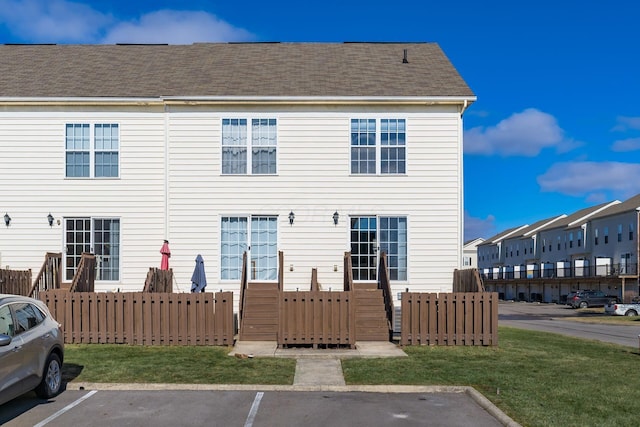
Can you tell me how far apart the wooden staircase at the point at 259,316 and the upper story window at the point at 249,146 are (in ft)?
12.6

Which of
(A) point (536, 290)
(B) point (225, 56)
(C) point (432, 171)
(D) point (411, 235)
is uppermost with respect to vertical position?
(B) point (225, 56)

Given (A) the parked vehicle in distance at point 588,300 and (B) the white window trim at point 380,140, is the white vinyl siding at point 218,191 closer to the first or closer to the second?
(B) the white window trim at point 380,140

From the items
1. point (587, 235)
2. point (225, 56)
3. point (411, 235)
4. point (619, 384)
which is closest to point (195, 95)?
point (225, 56)

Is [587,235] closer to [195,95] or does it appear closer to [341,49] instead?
[341,49]

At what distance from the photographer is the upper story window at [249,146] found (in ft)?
63.6

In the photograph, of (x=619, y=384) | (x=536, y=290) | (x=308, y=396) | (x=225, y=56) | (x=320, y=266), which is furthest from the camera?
(x=536, y=290)

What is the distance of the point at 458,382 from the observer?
10375mm

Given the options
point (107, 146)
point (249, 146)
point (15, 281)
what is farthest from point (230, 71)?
point (15, 281)

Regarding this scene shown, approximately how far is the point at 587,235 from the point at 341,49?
5519cm

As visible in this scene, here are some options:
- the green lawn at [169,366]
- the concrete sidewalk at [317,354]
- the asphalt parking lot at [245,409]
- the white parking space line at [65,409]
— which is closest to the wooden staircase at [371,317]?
the concrete sidewalk at [317,354]

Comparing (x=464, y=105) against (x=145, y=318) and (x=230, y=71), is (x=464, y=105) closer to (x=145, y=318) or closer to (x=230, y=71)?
(x=230, y=71)

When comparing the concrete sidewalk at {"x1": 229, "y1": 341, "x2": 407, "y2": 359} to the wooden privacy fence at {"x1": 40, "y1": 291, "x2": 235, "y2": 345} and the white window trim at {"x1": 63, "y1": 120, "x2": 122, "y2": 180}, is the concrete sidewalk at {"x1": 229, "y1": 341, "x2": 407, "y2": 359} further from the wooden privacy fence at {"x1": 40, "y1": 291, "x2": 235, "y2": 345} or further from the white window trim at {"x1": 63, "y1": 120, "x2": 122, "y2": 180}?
the white window trim at {"x1": 63, "y1": 120, "x2": 122, "y2": 180}

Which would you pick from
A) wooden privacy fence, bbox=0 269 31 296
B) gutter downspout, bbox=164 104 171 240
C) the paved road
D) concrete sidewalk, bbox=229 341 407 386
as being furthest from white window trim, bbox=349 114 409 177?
wooden privacy fence, bbox=0 269 31 296

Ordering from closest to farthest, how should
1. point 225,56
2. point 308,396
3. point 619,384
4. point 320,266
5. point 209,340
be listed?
point 308,396
point 619,384
point 209,340
point 320,266
point 225,56
